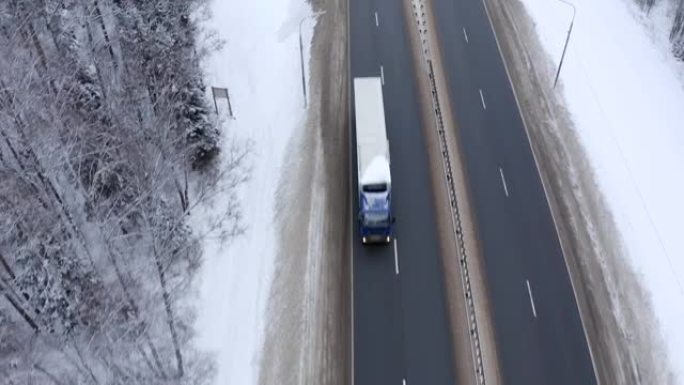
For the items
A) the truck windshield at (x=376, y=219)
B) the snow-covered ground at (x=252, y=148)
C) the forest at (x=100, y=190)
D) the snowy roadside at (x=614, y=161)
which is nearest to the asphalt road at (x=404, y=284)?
the truck windshield at (x=376, y=219)

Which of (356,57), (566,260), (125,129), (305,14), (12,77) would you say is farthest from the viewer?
(305,14)

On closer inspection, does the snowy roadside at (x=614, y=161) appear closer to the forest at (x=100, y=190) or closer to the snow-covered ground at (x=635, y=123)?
the snow-covered ground at (x=635, y=123)

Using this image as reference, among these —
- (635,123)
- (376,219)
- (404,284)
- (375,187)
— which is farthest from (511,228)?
(635,123)

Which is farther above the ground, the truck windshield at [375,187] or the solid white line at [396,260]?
the truck windshield at [375,187]

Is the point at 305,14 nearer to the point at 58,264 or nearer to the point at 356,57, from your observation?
the point at 356,57

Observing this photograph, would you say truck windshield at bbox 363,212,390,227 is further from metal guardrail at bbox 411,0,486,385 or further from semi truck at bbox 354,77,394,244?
metal guardrail at bbox 411,0,486,385

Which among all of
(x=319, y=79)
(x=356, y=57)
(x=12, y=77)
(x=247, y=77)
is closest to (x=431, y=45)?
(x=356, y=57)
